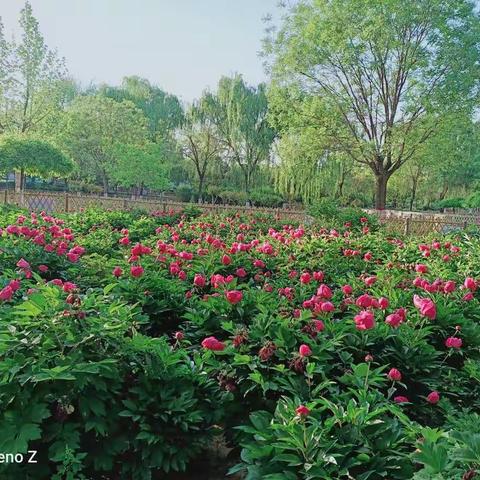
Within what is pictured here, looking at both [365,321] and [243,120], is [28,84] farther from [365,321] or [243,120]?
[365,321]

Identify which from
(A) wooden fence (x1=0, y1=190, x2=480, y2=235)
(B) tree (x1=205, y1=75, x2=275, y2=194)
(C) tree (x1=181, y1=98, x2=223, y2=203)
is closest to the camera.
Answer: (A) wooden fence (x1=0, y1=190, x2=480, y2=235)

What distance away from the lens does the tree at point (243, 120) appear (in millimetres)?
31203

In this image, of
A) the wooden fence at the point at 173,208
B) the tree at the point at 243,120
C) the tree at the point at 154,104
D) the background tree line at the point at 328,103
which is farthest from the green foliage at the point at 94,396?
the tree at the point at 154,104

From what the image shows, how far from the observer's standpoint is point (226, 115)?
32.6m

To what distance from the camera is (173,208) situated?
12828 mm

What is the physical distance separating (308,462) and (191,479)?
0.93 m

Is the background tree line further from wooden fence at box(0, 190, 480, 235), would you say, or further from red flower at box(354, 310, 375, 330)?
red flower at box(354, 310, 375, 330)

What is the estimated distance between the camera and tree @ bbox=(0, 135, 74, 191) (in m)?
19.1

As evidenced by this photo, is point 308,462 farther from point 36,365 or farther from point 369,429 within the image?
point 36,365

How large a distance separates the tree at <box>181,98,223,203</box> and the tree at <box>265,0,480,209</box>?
14289 millimetres

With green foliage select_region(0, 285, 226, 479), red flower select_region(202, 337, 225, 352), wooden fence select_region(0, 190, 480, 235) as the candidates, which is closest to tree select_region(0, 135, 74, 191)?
wooden fence select_region(0, 190, 480, 235)

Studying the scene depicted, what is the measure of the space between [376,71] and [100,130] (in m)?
18.4

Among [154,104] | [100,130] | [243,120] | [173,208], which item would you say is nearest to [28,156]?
[173,208]

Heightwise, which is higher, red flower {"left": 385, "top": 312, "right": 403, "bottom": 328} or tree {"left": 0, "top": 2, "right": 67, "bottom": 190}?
tree {"left": 0, "top": 2, "right": 67, "bottom": 190}
